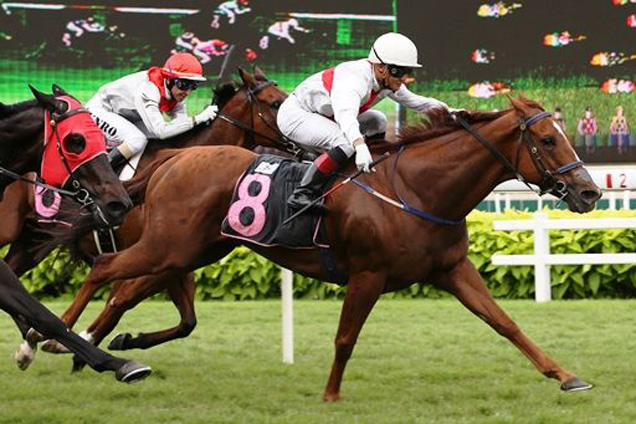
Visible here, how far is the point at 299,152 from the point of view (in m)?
6.98

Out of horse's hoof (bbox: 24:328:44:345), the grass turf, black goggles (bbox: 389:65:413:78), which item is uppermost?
black goggles (bbox: 389:65:413:78)

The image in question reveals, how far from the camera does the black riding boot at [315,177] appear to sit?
5.56 metres

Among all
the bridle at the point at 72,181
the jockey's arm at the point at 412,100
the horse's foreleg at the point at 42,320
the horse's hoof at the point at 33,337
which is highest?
the jockey's arm at the point at 412,100

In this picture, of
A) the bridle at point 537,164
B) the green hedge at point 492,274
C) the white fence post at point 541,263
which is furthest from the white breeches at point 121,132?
the white fence post at point 541,263

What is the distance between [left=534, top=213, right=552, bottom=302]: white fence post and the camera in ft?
29.6

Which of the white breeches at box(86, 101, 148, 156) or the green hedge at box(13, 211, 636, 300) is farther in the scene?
the green hedge at box(13, 211, 636, 300)

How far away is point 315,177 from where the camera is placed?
18.2ft

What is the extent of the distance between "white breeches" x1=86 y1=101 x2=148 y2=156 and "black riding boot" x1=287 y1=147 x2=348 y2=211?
1.48 m

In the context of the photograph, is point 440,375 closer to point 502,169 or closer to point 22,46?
point 502,169

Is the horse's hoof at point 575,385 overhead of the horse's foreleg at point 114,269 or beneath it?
beneath

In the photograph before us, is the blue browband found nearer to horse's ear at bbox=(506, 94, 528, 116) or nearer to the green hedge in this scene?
horse's ear at bbox=(506, 94, 528, 116)

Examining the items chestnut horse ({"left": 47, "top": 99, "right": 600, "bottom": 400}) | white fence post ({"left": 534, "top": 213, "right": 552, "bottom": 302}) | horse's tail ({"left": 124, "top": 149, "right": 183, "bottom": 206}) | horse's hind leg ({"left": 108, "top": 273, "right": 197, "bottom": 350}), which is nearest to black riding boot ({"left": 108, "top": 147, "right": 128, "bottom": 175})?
horse's tail ({"left": 124, "top": 149, "right": 183, "bottom": 206})

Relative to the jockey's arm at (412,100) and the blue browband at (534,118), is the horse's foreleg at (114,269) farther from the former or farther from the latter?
the blue browband at (534,118)

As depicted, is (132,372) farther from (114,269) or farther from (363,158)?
(114,269)
